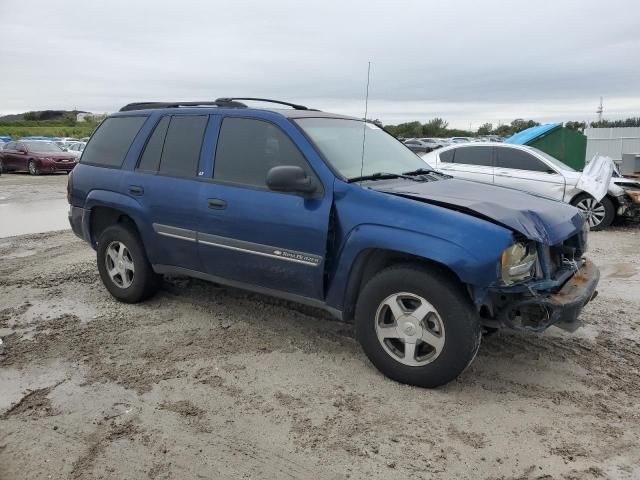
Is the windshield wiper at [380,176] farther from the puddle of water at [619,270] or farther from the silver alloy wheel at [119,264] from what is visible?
the puddle of water at [619,270]

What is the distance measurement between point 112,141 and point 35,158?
1929 centimetres

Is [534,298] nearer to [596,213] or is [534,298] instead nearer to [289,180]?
[289,180]

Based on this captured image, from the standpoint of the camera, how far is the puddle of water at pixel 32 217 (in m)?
9.54

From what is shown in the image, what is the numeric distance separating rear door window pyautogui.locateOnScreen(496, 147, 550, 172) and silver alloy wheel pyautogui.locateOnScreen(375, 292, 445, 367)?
7.47 m

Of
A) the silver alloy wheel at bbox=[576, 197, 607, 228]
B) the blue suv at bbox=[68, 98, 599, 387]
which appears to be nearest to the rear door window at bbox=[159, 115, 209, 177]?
the blue suv at bbox=[68, 98, 599, 387]

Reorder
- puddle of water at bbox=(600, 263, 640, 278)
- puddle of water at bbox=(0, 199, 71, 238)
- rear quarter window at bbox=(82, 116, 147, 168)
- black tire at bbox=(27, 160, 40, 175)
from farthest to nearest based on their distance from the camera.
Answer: black tire at bbox=(27, 160, 40, 175), puddle of water at bbox=(0, 199, 71, 238), puddle of water at bbox=(600, 263, 640, 278), rear quarter window at bbox=(82, 116, 147, 168)

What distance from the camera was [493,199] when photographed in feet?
13.1

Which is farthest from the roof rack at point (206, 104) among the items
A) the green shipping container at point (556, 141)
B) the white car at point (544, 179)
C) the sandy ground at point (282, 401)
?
the green shipping container at point (556, 141)

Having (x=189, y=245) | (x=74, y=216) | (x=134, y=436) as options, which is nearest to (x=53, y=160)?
→ (x=74, y=216)

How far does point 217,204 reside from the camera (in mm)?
4383

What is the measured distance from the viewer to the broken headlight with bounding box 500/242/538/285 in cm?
331

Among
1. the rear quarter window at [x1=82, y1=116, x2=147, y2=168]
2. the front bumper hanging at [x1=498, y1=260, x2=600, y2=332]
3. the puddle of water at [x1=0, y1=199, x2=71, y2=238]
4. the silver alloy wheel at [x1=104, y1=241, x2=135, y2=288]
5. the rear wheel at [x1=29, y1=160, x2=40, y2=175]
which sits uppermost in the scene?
the rear quarter window at [x1=82, y1=116, x2=147, y2=168]

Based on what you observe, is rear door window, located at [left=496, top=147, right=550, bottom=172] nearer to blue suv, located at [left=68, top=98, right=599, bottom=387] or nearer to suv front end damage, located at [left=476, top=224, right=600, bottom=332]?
A: blue suv, located at [left=68, top=98, right=599, bottom=387]

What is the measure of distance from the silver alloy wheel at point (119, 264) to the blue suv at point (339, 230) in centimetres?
1
